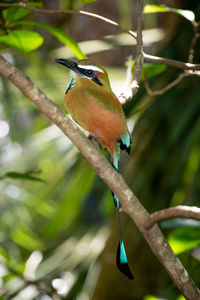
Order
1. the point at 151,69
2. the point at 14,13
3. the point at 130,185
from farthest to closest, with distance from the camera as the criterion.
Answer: the point at 130,185
the point at 151,69
the point at 14,13

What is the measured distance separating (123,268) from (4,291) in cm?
64

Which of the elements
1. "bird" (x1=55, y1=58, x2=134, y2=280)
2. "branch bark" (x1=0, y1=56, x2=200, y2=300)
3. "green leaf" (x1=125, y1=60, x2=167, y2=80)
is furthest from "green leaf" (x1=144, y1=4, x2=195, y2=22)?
"branch bark" (x1=0, y1=56, x2=200, y2=300)

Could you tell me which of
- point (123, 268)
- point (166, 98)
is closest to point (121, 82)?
point (166, 98)

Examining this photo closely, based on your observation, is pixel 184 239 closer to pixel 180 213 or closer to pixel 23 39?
pixel 180 213

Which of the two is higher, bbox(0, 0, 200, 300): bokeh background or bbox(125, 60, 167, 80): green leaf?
bbox(125, 60, 167, 80): green leaf

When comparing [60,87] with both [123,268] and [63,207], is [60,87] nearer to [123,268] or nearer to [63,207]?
[63,207]

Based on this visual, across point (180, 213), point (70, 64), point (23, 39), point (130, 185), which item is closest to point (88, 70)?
point (70, 64)

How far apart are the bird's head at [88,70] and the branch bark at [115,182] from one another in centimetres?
21

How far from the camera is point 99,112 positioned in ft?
2.84

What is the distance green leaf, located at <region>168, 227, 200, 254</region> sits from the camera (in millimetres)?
939

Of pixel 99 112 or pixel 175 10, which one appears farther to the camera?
pixel 175 10

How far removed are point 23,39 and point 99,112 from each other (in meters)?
0.29

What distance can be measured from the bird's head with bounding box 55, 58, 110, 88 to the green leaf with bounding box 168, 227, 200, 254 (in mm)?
324

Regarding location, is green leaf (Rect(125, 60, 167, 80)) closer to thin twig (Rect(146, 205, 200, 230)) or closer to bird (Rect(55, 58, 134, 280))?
bird (Rect(55, 58, 134, 280))
